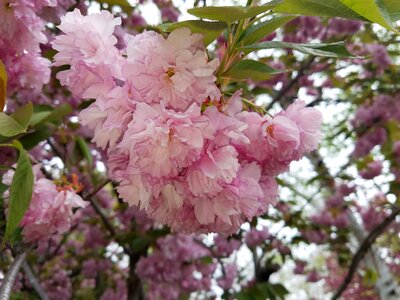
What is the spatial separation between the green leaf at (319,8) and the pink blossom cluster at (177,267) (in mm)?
1942

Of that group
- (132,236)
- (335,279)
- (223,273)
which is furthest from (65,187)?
(335,279)

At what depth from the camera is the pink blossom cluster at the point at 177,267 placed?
8.08 ft

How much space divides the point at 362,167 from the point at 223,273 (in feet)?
4.19

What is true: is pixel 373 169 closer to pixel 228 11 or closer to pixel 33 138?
pixel 33 138

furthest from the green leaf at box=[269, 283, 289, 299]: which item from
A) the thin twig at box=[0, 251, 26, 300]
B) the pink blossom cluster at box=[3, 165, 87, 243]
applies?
the thin twig at box=[0, 251, 26, 300]

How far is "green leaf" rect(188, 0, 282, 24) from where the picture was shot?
1.99ft

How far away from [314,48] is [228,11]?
196 mm

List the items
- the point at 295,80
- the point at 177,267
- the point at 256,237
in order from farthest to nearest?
the point at 256,237
the point at 177,267
the point at 295,80

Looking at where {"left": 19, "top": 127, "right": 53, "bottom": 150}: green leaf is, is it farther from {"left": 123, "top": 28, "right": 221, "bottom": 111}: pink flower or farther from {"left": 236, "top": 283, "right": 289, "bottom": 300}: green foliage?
{"left": 236, "top": 283, "right": 289, "bottom": 300}: green foliage

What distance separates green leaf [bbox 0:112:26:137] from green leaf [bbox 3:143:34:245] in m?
0.09

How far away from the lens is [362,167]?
319 centimetres

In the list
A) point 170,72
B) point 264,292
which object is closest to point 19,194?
point 170,72

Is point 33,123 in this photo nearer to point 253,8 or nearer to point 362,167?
point 253,8

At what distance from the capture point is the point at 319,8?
2.04ft
